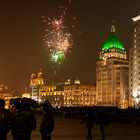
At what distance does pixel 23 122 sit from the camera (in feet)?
37.1

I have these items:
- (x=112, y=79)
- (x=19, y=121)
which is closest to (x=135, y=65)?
(x=112, y=79)

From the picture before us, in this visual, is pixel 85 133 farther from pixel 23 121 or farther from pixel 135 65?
pixel 135 65

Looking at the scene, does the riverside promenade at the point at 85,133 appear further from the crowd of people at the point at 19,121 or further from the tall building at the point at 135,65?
the tall building at the point at 135,65

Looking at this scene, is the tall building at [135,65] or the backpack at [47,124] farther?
the tall building at [135,65]

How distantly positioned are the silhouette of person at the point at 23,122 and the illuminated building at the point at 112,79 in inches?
6150

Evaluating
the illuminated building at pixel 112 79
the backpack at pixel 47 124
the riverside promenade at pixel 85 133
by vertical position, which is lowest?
the riverside promenade at pixel 85 133

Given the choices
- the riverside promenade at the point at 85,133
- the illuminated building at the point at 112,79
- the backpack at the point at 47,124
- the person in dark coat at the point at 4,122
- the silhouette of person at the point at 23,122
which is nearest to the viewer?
the silhouette of person at the point at 23,122

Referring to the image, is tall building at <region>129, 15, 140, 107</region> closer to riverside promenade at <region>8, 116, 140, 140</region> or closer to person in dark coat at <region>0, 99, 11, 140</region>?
riverside promenade at <region>8, 116, 140, 140</region>

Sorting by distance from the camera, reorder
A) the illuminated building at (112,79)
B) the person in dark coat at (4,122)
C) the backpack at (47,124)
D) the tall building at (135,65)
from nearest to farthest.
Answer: the person in dark coat at (4,122) → the backpack at (47,124) → the tall building at (135,65) → the illuminated building at (112,79)

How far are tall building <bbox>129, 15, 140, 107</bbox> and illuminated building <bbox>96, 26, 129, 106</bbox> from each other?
15.3m

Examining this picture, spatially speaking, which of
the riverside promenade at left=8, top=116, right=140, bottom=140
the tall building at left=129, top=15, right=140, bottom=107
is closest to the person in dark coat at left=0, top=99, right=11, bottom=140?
the riverside promenade at left=8, top=116, right=140, bottom=140

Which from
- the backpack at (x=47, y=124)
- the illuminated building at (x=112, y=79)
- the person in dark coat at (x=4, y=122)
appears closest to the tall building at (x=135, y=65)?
the illuminated building at (x=112, y=79)

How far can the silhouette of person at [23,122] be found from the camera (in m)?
11.2

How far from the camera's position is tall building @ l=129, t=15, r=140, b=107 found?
5812 inches
